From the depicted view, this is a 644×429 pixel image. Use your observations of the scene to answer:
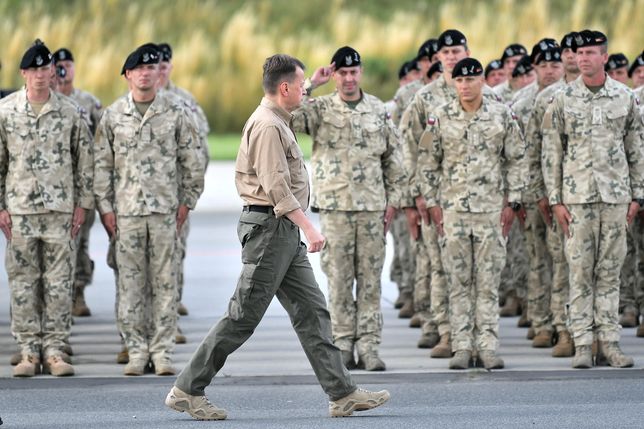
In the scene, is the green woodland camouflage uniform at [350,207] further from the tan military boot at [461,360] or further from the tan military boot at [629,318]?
the tan military boot at [629,318]

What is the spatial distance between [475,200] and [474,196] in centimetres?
3

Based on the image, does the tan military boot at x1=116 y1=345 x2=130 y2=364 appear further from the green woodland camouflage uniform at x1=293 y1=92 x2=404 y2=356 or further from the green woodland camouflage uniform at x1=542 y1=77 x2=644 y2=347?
the green woodland camouflage uniform at x1=542 y1=77 x2=644 y2=347

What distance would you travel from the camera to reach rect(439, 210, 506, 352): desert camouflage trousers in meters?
10.4

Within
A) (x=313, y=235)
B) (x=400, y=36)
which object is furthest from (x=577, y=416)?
(x=400, y=36)

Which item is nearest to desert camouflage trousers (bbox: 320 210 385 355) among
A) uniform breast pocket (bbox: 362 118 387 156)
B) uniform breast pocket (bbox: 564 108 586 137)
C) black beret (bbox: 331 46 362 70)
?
uniform breast pocket (bbox: 362 118 387 156)

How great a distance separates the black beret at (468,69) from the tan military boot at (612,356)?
6.71ft

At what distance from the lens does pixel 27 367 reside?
33.9ft

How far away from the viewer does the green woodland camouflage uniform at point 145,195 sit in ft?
34.0

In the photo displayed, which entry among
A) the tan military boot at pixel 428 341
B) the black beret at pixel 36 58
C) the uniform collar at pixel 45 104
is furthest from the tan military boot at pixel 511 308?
the black beret at pixel 36 58

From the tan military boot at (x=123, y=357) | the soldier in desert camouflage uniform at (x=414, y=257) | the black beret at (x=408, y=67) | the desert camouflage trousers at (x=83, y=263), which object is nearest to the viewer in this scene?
the tan military boot at (x=123, y=357)

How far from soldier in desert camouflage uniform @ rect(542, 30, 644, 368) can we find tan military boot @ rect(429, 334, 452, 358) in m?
1.02

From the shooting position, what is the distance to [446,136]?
10.5m

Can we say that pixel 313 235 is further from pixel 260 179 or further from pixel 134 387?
pixel 134 387

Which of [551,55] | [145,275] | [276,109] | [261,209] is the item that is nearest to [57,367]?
[145,275]
